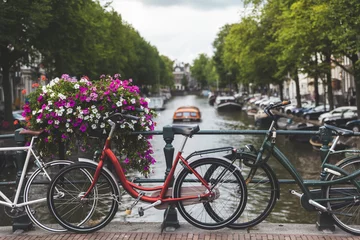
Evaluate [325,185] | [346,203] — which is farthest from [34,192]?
[346,203]

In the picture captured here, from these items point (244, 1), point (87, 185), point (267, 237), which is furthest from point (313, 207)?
point (244, 1)

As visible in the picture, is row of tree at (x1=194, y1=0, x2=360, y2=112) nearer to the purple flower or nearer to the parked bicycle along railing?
the parked bicycle along railing

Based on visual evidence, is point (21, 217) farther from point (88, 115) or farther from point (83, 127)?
point (88, 115)

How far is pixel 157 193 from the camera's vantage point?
5500 millimetres

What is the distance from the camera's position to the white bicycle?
218 inches

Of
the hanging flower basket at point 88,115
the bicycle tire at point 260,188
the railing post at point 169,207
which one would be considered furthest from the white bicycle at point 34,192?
the bicycle tire at point 260,188

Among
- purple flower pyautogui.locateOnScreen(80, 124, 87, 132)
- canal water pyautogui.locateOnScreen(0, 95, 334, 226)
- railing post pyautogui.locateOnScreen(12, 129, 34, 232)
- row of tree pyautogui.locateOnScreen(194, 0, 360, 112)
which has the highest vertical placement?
row of tree pyautogui.locateOnScreen(194, 0, 360, 112)

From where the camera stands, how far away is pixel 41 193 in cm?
580

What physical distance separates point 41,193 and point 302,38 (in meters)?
25.0

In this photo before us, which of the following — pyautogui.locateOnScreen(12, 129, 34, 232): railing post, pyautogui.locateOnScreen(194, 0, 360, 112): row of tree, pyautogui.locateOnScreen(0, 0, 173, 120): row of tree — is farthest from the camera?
pyautogui.locateOnScreen(0, 0, 173, 120): row of tree

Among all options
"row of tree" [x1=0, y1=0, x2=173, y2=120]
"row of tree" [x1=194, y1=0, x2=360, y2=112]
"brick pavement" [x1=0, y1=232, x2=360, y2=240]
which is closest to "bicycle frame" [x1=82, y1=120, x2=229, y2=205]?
"brick pavement" [x1=0, y1=232, x2=360, y2=240]

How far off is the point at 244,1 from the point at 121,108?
41.8 metres

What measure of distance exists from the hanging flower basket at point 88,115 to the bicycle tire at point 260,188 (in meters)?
1.34

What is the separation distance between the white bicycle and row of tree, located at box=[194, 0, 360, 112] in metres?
19.2
